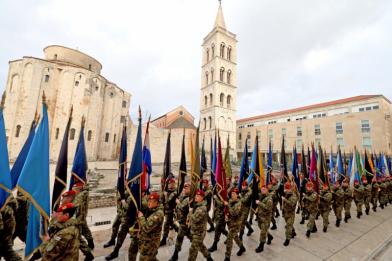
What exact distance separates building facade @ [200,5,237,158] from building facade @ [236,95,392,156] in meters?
10.9

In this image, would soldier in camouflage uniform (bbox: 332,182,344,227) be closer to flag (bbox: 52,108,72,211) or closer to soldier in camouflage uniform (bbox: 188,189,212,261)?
soldier in camouflage uniform (bbox: 188,189,212,261)

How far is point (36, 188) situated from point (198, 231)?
3.67 m

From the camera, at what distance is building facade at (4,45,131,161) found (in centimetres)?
2662

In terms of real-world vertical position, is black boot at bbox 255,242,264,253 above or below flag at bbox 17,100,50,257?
below

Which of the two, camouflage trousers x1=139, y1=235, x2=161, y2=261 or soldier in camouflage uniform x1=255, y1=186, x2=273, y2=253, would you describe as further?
soldier in camouflage uniform x1=255, y1=186, x2=273, y2=253

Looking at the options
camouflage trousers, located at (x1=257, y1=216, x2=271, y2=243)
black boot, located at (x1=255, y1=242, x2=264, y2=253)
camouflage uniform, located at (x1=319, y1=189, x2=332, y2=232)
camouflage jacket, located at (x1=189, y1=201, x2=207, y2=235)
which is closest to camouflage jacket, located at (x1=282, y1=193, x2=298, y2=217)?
camouflage trousers, located at (x1=257, y1=216, x2=271, y2=243)

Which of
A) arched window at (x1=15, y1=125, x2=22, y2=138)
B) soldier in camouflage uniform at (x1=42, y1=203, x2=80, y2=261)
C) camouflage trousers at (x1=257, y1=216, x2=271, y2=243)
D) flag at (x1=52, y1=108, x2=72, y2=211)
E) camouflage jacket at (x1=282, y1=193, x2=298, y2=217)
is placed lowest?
camouflage trousers at (x1=257, y1=216, x2=271, y2=243)

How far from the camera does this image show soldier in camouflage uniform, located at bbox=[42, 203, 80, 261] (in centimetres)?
308

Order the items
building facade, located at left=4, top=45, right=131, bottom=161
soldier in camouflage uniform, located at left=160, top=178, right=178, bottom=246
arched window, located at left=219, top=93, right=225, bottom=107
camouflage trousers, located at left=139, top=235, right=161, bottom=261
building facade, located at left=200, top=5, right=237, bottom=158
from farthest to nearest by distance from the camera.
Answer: arched window, located at left=219, top=93, right=225, bottom=107 → building facade, located at left=200, top=5, right=237, bottom=158 → building facade, located at left=4, top=45, right=131, bottom=161 → soldier in camouflage uniform, located at left=160, top=178, right=178, bottom=246 → camouflage trousers, located at left=139, top=235, right=161, bottom=261

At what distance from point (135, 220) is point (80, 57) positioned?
128ft

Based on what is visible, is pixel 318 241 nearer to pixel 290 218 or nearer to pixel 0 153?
pixel 290 218

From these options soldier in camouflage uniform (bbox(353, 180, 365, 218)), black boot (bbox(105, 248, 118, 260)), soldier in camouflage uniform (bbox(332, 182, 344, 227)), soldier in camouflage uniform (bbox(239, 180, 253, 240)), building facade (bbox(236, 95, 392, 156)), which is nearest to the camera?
black boot (bbox(105, 248, 118, 260))

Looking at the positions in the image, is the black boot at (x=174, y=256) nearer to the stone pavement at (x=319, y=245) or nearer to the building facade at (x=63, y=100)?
the stone pavement at (x=319, y=245)

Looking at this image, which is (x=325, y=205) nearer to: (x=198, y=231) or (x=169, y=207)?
(x=198, y=231)
